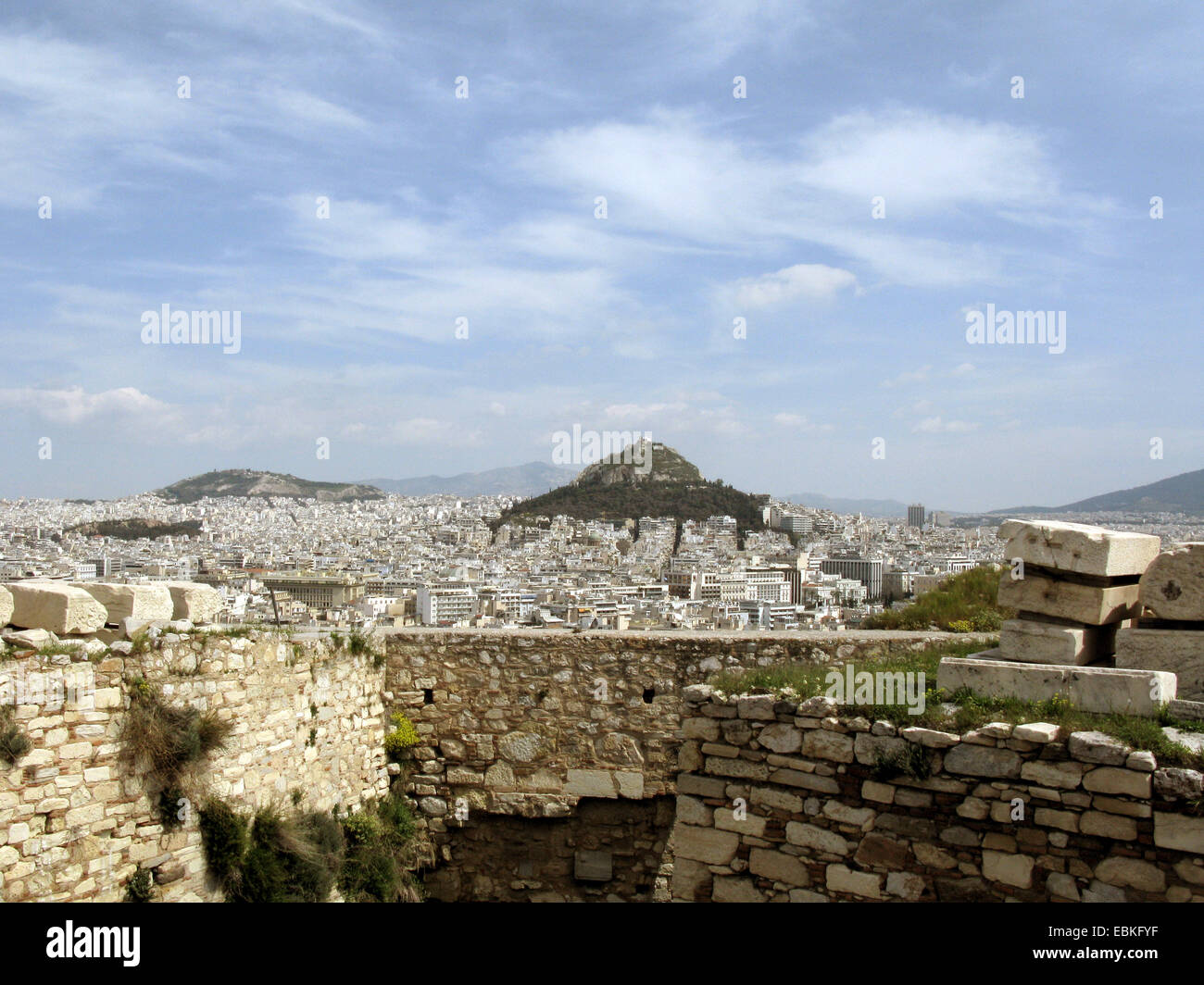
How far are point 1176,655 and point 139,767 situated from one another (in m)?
6.01

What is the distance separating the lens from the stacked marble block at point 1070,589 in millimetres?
4637

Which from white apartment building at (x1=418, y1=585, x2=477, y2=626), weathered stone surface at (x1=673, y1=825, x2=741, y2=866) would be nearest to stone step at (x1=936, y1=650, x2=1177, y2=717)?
weathered stone surface at (x1=673, y1=825, x2=741, y2=866)

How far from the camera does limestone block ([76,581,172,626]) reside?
21.8 feet

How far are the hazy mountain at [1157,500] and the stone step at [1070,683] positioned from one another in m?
47.2

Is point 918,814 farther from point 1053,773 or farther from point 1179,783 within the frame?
point 1179,783

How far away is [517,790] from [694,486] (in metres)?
78.2

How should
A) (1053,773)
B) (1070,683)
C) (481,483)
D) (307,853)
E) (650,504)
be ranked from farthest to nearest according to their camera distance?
(481,483) < (650,504) < (307,853) < (1070,683) < (1053,773)

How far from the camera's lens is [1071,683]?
445 cm

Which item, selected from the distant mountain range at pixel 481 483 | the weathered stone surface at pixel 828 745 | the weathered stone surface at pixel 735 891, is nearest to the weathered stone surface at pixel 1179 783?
the weathered stone surface at pixel 828 745

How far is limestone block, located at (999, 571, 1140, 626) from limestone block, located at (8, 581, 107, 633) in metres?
5.82

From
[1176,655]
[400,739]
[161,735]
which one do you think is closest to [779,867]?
[1176,655]

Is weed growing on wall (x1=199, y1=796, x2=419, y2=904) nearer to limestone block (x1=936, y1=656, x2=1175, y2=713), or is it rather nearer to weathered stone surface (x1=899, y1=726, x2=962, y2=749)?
weathered stone surface (x1=899, y1=726, x2=962, y2=749)

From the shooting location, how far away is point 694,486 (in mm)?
85875
